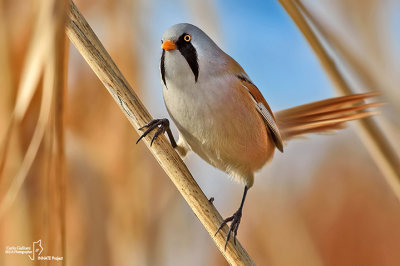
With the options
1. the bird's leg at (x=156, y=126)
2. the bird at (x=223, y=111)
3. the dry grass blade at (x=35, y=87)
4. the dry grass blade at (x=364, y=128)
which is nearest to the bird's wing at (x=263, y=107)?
the bird at (x=223, y=111)

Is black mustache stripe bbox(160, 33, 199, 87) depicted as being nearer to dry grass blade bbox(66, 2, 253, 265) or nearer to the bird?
the bird

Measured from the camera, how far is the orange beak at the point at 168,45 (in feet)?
3.96

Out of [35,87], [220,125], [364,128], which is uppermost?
[35,87]

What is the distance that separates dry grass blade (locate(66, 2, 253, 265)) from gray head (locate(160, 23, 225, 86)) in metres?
0.26

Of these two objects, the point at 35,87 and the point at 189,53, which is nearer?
the point at 35,87

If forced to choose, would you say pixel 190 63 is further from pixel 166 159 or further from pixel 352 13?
pixel 352 13

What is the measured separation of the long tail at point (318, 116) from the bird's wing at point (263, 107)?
73 mm

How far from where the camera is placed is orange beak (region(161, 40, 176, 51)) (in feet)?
3.96

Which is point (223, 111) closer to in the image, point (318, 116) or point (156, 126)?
point (156, 126)

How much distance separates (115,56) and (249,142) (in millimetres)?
596

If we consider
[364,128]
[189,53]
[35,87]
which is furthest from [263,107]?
[35,87]

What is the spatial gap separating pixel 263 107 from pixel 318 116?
20 centimetres

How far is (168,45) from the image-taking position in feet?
3.97

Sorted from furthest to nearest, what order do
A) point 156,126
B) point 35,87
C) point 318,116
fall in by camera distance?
point 318,116 < point 156,126 < point 35,87
